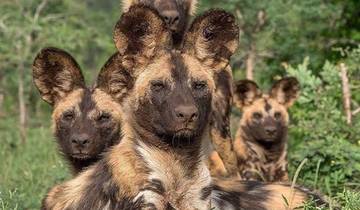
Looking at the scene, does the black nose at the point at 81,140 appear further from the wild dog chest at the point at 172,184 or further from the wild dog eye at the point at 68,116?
the wild dog chest at the point at 172,184

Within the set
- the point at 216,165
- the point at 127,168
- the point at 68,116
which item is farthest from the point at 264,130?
Answer: the point at 127,168

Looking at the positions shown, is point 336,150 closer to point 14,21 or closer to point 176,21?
point 176,21

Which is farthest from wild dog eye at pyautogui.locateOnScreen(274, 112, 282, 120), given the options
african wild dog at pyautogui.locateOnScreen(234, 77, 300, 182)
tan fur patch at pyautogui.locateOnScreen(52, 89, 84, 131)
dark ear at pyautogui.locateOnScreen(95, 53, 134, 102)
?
tan fur patch at pyautogui.locateOnScreen(52, 89, 84, 131)

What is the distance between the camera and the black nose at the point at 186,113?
15.8 ft

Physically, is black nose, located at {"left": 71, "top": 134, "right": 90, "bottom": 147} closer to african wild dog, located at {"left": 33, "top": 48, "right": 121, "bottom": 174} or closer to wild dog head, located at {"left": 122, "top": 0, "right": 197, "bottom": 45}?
african wild dog, located at {"left": 33, "top": 48, "right": 121, "bottom": 174}

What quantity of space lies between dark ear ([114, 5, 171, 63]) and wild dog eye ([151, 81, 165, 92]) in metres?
0.22

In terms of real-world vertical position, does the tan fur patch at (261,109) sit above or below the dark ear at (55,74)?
below

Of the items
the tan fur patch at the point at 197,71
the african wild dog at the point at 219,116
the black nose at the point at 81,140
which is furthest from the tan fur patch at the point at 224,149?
the tan fur patch at the point at 197,71

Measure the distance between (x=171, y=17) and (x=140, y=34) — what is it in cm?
183

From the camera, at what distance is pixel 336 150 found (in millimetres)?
7766

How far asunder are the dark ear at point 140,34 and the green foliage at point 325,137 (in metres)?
2.33

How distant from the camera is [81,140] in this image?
21.1 feet

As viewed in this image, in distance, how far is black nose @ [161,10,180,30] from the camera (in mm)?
6910

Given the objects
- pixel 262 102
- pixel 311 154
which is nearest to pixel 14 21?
pixel 262 102
